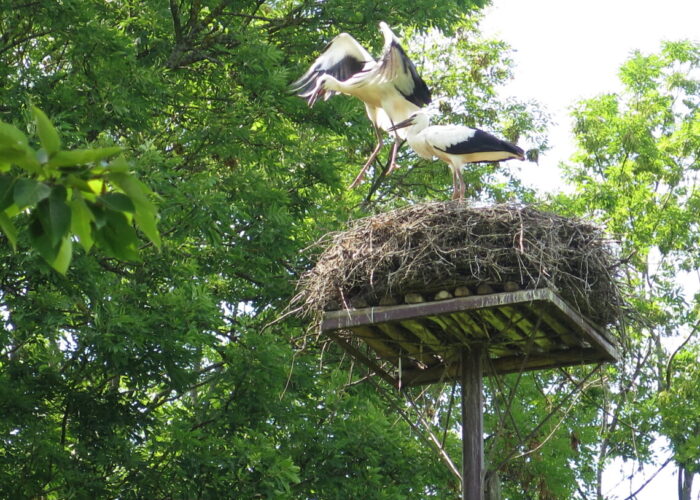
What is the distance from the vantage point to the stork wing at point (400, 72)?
8.14 metres

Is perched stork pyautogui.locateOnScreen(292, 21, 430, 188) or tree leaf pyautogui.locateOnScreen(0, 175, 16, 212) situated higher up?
perched stork pyautogui.locateOnScreen(292, 21, 430, 188)

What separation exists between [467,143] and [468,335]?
1.60m

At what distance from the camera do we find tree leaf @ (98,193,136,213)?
2.31 m

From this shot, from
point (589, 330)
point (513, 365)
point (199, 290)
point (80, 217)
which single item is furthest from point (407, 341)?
point (80, 217)

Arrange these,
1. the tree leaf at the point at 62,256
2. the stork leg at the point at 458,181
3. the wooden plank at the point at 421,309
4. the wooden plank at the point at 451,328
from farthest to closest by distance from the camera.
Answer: the stork leg at the point at 458,181 < the wooden plank at the point at 451,328 < the wooden plank at the point at 421,309 < the tree leaf at the point at 62,256

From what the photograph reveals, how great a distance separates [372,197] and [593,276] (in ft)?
29.4

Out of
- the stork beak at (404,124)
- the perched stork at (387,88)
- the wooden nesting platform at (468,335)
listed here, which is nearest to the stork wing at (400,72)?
the perched stork at (387,88)

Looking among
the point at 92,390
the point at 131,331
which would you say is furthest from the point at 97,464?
the point at 131,331

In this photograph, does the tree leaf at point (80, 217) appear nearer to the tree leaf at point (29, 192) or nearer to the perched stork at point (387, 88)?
the tree leaf at point (29, 192)

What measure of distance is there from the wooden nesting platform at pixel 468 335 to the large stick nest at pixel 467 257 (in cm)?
13

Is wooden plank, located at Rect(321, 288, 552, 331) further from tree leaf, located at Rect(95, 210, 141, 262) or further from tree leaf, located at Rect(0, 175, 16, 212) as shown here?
tree leaf, located at Rect(0, 175, 16, 212)

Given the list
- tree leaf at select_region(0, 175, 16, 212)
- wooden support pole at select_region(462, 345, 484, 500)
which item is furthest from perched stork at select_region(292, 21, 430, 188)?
tree leaf at select_region(0, 175, 16, 212)

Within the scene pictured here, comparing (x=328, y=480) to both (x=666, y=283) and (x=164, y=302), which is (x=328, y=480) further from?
(x=666, y=283)

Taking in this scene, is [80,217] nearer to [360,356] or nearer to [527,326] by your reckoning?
[527,326]
